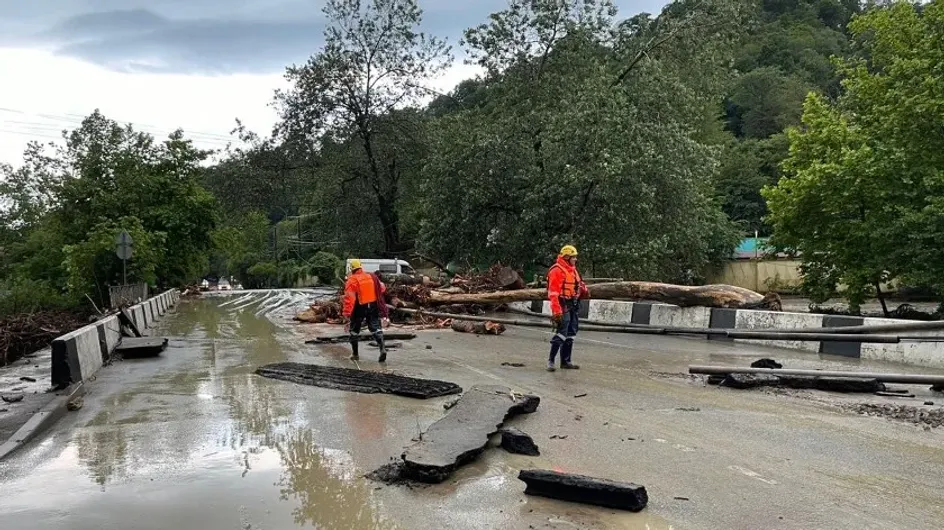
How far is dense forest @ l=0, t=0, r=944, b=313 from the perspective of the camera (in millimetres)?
A: 15445

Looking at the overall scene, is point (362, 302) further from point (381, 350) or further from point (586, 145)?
point (586, 145)

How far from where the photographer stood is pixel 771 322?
12594mm

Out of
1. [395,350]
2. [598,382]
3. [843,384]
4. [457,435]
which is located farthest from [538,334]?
[457,435]

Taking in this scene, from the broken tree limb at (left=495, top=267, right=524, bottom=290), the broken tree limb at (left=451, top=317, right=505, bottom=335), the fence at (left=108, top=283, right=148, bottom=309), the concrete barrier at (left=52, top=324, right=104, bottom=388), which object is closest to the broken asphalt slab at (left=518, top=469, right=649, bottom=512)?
the concrete barrier at (left=52, top=324, right=104, bottom=388)

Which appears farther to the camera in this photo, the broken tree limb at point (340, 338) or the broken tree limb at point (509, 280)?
the broken tree limb at point (509, 280)

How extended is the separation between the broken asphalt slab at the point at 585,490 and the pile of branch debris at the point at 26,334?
1299 centimetres

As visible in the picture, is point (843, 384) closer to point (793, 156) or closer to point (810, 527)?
point (810, 527)

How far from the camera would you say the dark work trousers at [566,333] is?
387 inches

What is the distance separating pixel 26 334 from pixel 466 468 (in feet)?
46.0

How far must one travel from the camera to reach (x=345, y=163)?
107 ft

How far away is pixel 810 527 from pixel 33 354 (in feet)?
48.5

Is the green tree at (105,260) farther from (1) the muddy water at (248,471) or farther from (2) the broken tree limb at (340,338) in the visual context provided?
(1) the muddy water at (248,471)

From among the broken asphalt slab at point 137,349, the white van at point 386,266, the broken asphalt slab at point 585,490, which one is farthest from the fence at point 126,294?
the broken asphalt slab at point 585,490

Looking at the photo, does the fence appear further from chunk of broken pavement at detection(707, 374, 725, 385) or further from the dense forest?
chunk of broken pavement at detection(707, 374, 725, 385)
